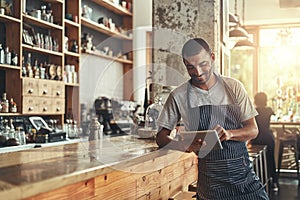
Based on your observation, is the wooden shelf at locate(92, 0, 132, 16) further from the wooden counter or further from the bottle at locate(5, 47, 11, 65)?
the wooden counter

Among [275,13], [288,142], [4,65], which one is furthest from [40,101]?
[275,13]

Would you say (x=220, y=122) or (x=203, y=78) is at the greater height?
(x=203, y=78)

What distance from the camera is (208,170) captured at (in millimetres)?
2338

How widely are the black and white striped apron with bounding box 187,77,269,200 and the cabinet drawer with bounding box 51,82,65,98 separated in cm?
346

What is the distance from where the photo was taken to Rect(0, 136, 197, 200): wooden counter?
1.46 metres

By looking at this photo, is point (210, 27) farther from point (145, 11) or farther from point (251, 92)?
point (251, 92)

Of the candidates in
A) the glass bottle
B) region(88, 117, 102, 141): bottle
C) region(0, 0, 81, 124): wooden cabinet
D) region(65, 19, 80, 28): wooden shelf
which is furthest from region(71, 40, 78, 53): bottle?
region(88, 117, 102, 141): bottle

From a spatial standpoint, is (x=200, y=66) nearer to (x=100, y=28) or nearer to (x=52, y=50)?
(x=52, y=50)

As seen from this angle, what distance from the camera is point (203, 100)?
2.33 metres

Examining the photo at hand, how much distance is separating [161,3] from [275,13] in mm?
5551

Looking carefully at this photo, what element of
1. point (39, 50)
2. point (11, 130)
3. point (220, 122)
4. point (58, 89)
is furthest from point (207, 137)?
point (58, 89)

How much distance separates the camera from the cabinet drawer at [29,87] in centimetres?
500

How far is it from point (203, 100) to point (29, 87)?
3.19m

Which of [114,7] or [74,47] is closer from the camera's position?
[74,47]
